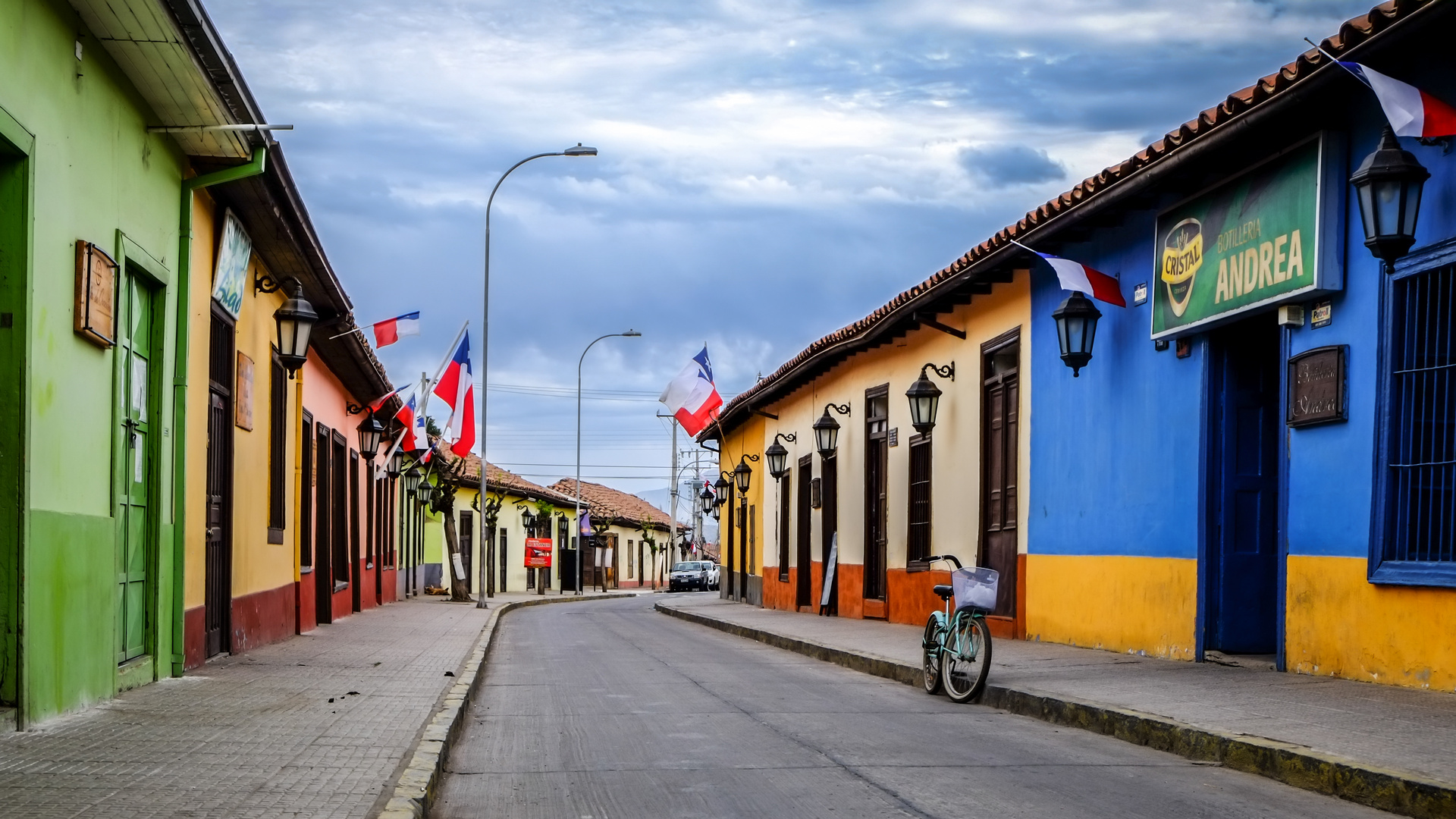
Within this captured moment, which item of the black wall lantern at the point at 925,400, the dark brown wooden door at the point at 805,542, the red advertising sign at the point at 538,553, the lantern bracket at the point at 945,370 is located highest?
the lantern bracket at the point at 945,370

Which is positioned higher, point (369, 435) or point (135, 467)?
point (369, 435)

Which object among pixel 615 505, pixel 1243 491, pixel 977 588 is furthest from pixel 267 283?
pixel 615 505

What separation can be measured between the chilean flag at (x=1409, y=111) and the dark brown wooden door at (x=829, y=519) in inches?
712

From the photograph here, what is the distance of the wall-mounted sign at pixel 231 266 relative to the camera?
A: 12586mm

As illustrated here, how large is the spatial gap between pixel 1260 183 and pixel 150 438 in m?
8.47

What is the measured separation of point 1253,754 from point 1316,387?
399 centimetres

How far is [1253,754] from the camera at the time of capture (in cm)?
741

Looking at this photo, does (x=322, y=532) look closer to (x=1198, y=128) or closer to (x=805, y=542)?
(x=805, y=542)

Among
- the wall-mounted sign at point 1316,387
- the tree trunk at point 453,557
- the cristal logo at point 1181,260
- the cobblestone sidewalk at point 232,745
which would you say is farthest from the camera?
the tree trunk at point 453,557

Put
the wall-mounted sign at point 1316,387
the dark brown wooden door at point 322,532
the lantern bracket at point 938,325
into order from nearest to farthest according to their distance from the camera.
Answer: the wall-mounted sign at point 1316,387, the lantern bracket at point 938,325, the dark brown wooden door at point 322,532

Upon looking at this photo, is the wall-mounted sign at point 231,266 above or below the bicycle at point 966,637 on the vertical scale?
above

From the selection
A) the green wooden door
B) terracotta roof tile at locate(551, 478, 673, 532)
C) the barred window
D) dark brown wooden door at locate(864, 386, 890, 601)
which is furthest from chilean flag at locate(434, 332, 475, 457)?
terracotta roof tile at locate(551, 478, 673, 532)

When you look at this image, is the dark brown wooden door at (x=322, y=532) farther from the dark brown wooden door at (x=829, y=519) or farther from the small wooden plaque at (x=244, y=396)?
the dark brown wooden door at (x=829, y=519)

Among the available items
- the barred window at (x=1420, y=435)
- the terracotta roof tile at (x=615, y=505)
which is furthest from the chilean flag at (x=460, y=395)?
the terracotta roof tile at (x=615, y=505)
